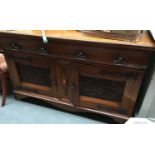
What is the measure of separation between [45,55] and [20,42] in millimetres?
193

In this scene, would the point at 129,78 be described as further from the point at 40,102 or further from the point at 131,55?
the point at 40,102

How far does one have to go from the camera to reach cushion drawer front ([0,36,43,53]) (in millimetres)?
1133

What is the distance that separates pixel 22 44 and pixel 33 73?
278 mm

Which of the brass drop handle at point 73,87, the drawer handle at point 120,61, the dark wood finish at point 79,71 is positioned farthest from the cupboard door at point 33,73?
the drawer handle at point 120,61

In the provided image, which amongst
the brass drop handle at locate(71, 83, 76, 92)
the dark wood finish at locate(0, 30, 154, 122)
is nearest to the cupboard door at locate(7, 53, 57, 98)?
the dark wood finish at locate(0, 30, 154, 122)

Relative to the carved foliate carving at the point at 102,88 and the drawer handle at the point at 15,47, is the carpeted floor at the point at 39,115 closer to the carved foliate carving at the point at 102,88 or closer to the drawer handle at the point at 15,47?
the carved foliate carving at the point at 102,88

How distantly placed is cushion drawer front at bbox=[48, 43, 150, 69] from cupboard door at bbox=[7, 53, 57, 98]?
0.15 metres

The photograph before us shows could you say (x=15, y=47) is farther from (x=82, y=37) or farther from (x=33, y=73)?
(x=82, y=37)

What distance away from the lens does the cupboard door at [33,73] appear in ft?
4.13

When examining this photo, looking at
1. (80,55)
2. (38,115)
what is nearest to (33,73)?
(38,115)

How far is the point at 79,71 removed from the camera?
1170 mm

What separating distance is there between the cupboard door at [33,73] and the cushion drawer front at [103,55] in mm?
146
